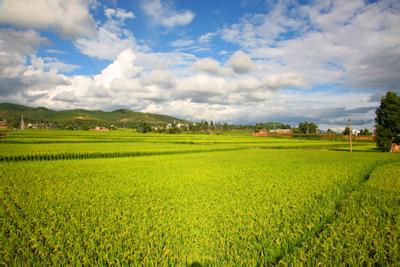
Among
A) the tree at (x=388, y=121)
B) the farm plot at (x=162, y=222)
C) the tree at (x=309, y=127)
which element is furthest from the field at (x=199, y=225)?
the tree at (x=309, y=127)

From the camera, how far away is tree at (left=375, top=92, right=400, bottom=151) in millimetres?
40625

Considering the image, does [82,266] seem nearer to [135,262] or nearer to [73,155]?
[135,262]

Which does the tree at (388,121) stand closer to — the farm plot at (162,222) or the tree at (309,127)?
the farm plot at (162,222)

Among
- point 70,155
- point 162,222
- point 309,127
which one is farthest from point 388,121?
point 309,127

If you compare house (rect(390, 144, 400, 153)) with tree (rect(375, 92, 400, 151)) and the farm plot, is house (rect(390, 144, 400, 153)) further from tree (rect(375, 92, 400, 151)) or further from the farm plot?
the farm plot

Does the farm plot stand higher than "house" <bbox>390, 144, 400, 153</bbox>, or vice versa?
the farm plot

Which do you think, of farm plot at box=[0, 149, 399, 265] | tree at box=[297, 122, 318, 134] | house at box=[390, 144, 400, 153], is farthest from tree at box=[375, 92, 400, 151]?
tree at box=[297, 122, 318, 134]

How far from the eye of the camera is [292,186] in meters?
12.4

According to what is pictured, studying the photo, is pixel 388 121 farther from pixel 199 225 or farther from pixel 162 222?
pixel 162 222

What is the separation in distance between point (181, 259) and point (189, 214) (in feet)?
9.58

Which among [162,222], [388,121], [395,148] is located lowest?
[395,148]

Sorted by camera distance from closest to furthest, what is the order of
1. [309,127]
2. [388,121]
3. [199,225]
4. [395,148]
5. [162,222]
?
[199,225], [162,222], [388,121], [395,148], [309,127]

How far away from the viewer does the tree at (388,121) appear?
133 feet

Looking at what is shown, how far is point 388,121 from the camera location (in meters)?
41.3
